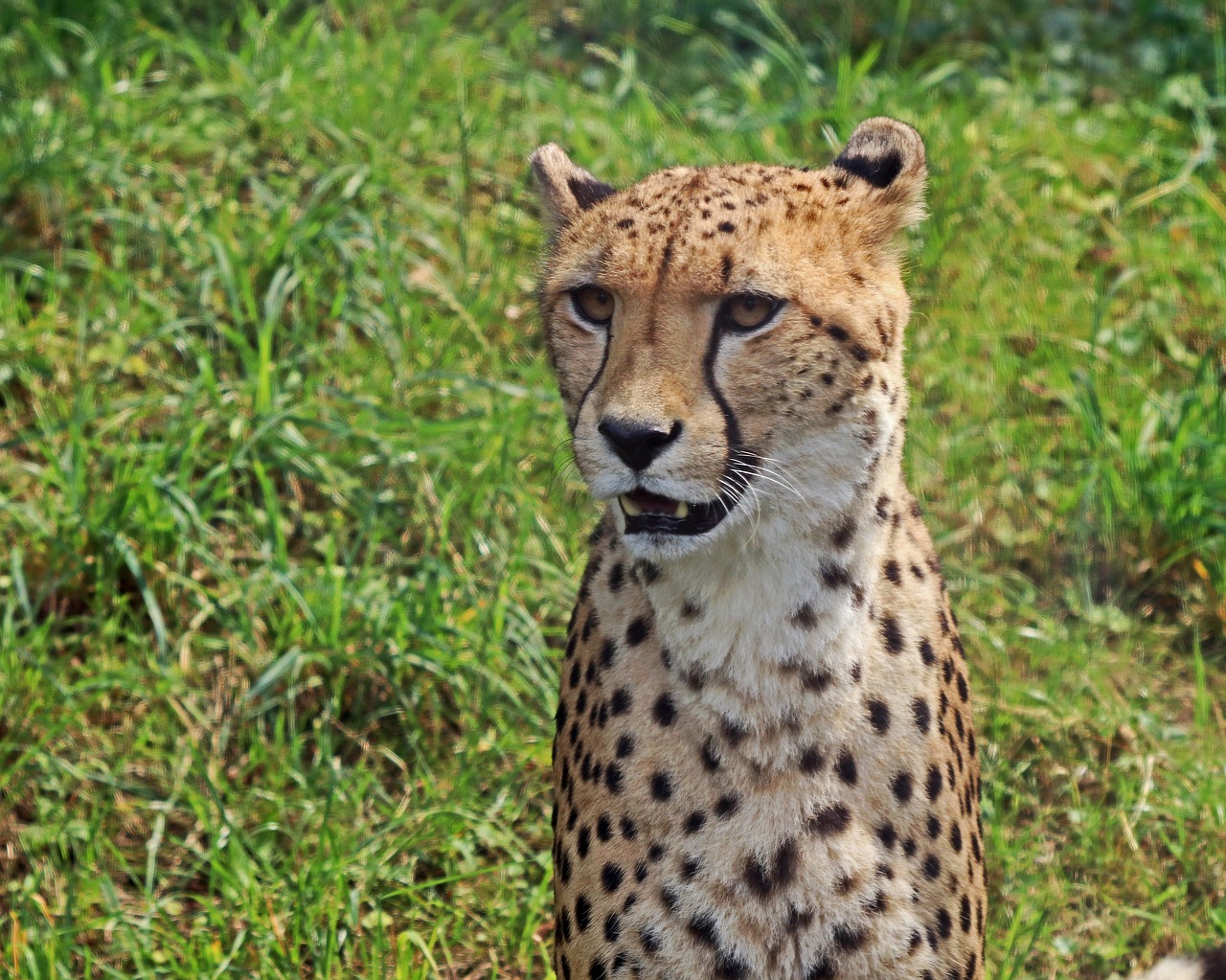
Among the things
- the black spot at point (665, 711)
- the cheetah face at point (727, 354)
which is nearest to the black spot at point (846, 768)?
the black spot at point (665, 711)

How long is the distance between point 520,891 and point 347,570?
820mm

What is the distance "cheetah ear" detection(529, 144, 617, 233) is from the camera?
2.44 meters

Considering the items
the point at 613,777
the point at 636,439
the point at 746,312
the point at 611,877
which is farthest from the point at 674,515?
the point at 611,877

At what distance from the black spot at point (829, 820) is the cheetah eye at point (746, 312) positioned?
650 millimetres

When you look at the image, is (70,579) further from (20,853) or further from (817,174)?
(817,174)

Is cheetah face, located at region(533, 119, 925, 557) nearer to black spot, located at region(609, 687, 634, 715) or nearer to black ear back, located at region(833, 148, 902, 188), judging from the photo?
black ear back, located at region(833, 148, 902, 188)

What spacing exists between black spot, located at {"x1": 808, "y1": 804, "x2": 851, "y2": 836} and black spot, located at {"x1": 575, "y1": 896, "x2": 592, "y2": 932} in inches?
12.8

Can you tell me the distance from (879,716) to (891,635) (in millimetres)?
118

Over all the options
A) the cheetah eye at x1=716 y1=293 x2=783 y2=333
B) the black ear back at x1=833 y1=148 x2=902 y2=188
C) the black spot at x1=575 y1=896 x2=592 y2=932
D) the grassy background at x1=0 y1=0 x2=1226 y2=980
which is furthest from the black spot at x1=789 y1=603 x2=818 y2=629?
the grassy background at x1=0 y1=0 x2=1226 y2=980

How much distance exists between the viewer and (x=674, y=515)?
2096mm

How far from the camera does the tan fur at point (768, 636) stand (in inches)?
82.5

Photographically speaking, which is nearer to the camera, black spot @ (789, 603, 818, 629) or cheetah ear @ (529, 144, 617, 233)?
black spot @ (789, 603, 818, 629)

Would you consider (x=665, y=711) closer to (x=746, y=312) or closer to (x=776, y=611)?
(x=776, y=611)

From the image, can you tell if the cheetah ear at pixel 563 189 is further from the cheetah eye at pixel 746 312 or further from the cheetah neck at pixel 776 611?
the cheetah neck at pixel 776 611
